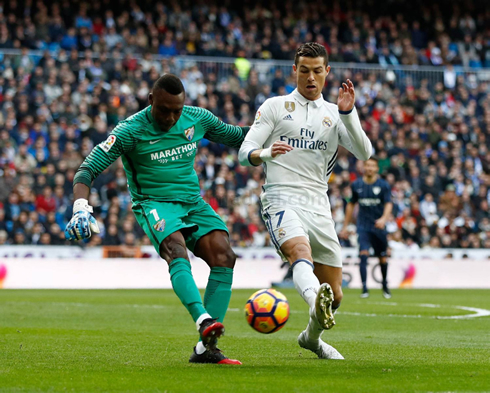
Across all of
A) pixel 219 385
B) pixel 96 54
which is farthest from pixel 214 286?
pixel 96 54

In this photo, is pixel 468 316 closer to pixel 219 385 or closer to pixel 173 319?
pixel 173 319

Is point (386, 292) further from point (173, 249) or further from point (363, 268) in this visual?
point (173, 249)

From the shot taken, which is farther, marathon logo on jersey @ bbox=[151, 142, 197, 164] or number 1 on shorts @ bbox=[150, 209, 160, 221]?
marathon logo on jersey @ bbox=[151, 142, 197, 164]

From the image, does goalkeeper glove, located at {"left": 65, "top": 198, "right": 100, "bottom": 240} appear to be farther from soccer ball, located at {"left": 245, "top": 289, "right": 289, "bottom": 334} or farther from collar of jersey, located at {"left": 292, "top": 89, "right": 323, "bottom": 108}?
collar of jersey, located at {"left": 292, "top": 89, "right": 323, "bottom": 108}

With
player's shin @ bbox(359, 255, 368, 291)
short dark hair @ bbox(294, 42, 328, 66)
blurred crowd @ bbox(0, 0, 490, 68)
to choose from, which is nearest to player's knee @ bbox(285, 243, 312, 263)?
short dark hair @ bbox(294, 42, 328, 66)

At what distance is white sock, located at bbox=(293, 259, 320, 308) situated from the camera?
6357mm

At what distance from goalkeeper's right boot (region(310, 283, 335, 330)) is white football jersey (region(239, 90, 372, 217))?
1.18 meters

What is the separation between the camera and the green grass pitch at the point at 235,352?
213 inches

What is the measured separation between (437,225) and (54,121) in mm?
11080

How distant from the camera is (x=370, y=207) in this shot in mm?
16750

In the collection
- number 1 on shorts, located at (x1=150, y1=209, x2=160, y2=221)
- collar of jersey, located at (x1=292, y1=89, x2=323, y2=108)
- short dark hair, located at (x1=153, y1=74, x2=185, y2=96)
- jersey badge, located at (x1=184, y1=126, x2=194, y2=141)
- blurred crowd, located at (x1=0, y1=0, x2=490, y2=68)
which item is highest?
blurred crowd, located at (x1=0, y1=0, x2=490, y2=68)

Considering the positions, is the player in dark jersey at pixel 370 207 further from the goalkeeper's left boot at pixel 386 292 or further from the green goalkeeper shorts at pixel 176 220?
the green goalkeeper shorts at pixel 176 220

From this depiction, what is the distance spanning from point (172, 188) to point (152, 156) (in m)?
0.31

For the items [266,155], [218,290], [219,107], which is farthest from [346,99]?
[219,107]
